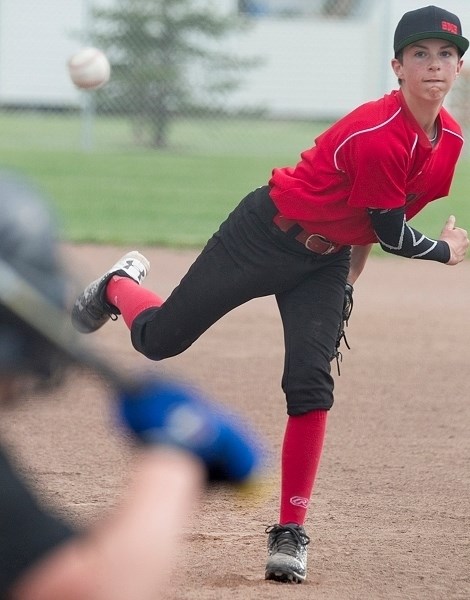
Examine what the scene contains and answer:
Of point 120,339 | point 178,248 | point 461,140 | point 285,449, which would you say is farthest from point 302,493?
point 178,248

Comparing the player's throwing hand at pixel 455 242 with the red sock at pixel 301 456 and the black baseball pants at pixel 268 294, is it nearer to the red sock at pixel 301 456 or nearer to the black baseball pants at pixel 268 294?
the black baseball pants at pixel 268 294

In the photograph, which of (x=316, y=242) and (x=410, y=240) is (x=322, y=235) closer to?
(x=316, y=242)

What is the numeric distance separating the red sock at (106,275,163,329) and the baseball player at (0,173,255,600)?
7.43 ft

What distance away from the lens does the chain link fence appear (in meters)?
16.5

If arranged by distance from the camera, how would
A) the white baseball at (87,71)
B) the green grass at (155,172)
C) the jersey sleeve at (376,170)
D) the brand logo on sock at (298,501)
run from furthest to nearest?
1. the green grass at (155,172)
2. the white baseball at (87,71)
3. the brand logo on sock at (298,501)
4. the jersey sleeve at (376,170)

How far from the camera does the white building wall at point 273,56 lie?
1794 cm

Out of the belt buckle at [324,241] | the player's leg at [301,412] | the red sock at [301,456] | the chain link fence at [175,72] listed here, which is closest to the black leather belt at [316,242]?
the belt buckle at [324,241]

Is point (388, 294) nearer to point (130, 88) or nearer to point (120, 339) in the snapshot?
point (120, 339)

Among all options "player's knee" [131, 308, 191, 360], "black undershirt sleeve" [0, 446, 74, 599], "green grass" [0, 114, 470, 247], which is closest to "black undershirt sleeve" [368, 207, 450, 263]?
"player's knee" [131, 308, 191, 360]

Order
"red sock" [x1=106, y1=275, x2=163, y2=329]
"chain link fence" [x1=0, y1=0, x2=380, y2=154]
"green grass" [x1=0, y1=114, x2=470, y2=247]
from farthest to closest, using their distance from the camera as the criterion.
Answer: "chain link fence" [x1=0, y1=0, x2=380, y2=154]
"green grass" [x1=0, y1=114, x2=470, y2=247]
"red sock" [x1=106, y1=275, x2=163, y2=329]

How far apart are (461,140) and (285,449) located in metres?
1.04

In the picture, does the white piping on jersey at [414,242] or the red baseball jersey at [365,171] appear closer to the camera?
the red baseball jersey at [365,171]

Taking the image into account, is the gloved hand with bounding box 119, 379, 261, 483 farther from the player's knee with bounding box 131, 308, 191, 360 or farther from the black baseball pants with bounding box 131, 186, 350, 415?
the player's knee with bounding box 131, 308, 191, 360

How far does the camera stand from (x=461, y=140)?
11.4 ft
